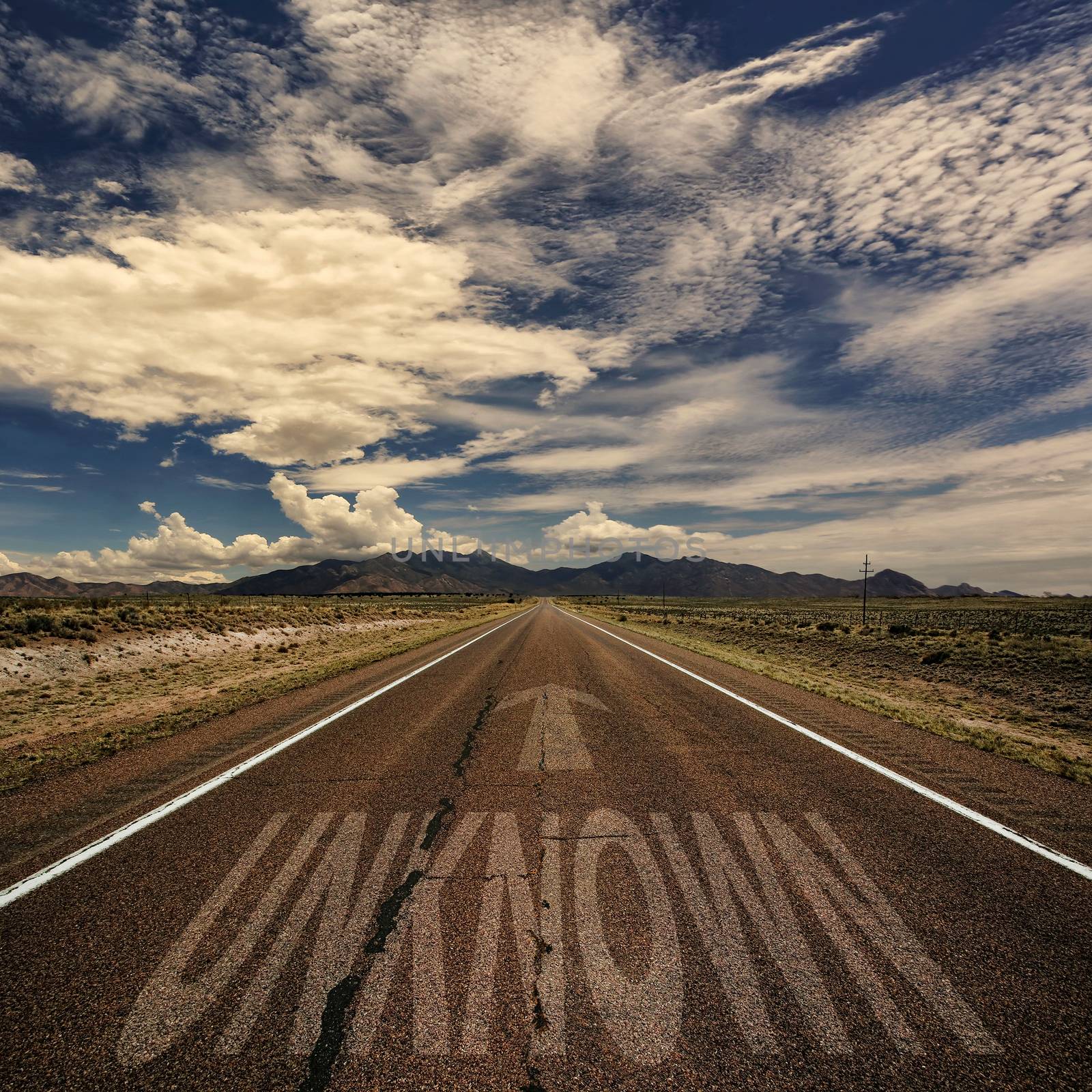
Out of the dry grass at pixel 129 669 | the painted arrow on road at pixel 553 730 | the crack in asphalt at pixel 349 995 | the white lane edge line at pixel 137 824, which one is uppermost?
the crack in asphalt at pixel 349 995

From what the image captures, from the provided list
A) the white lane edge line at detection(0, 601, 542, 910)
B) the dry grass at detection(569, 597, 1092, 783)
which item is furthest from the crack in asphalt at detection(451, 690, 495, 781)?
the dry grass at detection(569, 597, 1092, 783)

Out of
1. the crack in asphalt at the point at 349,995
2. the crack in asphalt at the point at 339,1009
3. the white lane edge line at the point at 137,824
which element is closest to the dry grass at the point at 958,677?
the crack in asphalt at the point at 349,995

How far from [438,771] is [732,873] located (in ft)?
11.1

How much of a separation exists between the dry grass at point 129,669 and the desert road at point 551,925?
258 cm

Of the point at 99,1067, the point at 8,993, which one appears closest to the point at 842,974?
the point at 99,1067

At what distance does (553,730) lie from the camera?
8.28 metres

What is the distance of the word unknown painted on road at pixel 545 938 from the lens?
265 centimetres

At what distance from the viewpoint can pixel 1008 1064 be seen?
2426mm

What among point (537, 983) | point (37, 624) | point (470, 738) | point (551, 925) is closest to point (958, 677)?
point (470, 738)

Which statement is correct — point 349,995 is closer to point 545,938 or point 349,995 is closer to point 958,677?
point 545,938

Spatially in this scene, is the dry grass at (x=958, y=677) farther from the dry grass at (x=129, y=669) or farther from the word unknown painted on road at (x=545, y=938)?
the dry grass at (x=129, y=669)

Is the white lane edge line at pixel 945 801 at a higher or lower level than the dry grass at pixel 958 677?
higher

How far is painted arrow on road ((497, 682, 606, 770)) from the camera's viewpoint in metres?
6.72

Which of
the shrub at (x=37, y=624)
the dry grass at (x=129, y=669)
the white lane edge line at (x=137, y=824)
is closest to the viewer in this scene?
the white lane edge line at (x=137, y=824)
